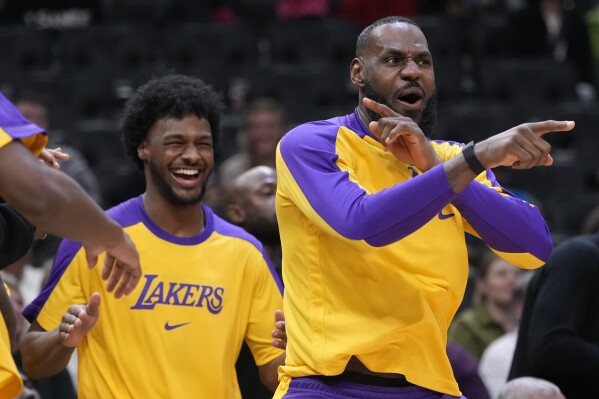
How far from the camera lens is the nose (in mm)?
4207

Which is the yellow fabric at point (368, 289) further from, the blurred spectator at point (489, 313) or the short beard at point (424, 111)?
the blurred spectator at point (489, 313)

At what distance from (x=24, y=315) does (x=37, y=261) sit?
3464 millimetres

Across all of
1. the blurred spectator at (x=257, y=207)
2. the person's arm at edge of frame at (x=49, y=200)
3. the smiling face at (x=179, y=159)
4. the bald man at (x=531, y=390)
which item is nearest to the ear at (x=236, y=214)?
the blurred spectator at (x=257, y=207)

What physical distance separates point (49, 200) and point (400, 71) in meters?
1.50

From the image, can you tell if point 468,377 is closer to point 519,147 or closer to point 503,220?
point 503,220

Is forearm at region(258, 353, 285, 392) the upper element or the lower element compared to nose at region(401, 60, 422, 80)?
lower

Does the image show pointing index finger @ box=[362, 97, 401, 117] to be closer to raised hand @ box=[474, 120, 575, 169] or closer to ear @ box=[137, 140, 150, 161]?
raised hand @ box=[474, 120, 575, 169]

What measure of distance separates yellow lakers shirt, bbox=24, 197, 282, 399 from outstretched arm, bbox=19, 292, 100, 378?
9 cm

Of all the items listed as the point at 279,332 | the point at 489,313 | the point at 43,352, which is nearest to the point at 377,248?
the point at 279,332

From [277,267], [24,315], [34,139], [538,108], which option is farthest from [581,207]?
[34,139]

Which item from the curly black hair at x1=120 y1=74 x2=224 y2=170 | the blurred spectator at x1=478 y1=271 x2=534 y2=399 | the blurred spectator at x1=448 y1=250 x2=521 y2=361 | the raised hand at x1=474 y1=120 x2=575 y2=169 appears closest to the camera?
the raised hand at x1=474 y1=120 x2=575 y2=169

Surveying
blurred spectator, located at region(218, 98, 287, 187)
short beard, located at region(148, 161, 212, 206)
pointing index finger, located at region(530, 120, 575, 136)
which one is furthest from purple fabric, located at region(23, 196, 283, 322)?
blurred spectator, located at region(218, 98, 287, 187)

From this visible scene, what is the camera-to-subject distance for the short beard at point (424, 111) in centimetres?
427

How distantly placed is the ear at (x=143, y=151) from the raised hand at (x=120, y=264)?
1799mm
